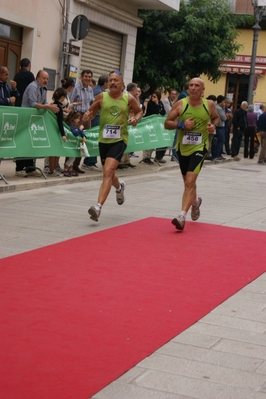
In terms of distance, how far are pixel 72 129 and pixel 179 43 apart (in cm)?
1593

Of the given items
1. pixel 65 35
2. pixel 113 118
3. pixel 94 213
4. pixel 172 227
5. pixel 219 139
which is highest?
pixel 65 35

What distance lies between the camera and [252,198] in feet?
50.9

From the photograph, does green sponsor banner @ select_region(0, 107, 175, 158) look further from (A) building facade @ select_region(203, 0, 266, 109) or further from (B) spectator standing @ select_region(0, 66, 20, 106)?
(A) building facade @ select_region(203, 0, 266, 109)

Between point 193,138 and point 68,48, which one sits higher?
point 68,48

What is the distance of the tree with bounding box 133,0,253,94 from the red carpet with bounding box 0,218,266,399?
20451 millimetres

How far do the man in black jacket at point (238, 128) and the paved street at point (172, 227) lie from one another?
326 cm

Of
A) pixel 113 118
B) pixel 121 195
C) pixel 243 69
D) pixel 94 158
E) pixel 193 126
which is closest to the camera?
pixel 193 126

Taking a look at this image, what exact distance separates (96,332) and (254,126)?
859 inches

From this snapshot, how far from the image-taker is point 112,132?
1127cm

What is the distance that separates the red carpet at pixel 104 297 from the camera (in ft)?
16.9

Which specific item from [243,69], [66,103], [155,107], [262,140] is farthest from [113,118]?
[243,69]

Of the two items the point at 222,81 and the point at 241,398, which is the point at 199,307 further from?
the point at 222,81

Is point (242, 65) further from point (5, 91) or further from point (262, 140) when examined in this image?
point (5, 91)

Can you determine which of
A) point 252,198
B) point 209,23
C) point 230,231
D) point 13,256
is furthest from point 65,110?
point 209,23
